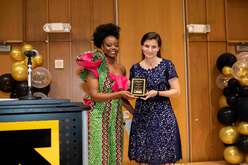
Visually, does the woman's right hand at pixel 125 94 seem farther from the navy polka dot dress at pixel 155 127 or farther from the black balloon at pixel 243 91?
the black balloon at pixel 243 91

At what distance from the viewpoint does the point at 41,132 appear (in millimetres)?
1333

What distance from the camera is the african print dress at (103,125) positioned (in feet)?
7.34

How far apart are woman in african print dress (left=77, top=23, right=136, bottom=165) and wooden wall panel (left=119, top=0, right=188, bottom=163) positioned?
1934 mm

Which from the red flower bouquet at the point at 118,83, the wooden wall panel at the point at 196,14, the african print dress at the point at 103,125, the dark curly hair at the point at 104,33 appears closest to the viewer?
the african print dress at the point at 103,125

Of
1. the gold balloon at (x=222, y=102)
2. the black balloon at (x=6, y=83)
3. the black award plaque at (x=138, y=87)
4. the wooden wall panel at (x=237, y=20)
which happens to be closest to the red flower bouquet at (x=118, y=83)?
the black award plaque at (x=138, y=87)

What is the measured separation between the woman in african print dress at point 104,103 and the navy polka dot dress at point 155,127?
0.46 feet

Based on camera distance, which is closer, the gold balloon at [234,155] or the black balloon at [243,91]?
the black balloon at [243,91]

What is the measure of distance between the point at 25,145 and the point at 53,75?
299cm

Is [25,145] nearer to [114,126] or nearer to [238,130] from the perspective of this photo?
[114,126]

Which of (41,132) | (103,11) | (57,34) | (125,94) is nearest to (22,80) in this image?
(57,34)

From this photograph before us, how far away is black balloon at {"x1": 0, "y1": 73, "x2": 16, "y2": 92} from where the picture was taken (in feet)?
12.1

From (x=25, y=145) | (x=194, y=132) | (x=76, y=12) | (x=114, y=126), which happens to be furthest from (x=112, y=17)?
(x=25, y=145)

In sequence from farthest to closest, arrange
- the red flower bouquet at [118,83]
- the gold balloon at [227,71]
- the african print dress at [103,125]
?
the gold balloon at [227,71] < the red flower bouquet at [118,83] < the african print dress at [103,125]

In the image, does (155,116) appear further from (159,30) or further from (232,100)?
(159,30)
